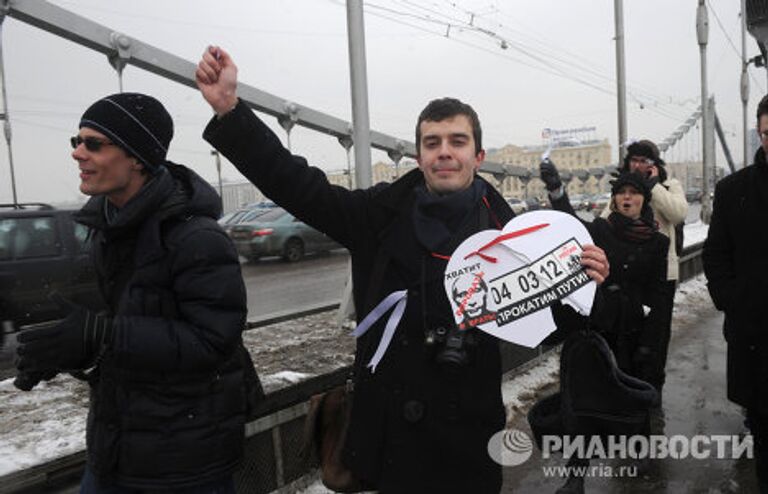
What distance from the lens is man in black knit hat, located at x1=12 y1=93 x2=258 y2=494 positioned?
5.45 ft

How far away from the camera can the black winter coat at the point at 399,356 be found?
1.78 meters

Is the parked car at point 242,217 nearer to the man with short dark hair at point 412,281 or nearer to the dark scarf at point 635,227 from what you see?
the dark scarf at point 635,227

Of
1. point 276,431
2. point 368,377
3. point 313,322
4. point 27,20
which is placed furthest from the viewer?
point 27,20

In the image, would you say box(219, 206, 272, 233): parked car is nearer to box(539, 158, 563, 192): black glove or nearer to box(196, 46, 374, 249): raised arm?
box(539, 158, 563, 192): black glove

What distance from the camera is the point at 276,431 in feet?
10.4

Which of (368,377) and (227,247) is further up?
(227,247)

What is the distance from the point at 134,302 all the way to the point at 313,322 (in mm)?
3486

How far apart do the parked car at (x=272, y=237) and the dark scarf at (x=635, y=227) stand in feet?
43.5

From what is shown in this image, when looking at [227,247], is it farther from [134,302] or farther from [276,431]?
[276,431]

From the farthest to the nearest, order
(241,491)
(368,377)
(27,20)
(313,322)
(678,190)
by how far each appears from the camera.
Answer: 1. (27,20)
2. (313,322)
3. (678,190)
4. (241,491)
5. (368,377)

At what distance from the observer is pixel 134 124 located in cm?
187

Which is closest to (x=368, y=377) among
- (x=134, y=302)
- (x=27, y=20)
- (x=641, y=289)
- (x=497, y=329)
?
(x=497, y=329)
